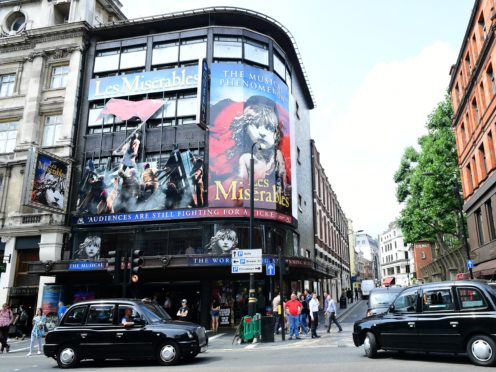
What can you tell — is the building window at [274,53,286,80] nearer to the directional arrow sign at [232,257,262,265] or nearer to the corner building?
the corner building

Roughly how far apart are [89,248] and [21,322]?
5131 mm

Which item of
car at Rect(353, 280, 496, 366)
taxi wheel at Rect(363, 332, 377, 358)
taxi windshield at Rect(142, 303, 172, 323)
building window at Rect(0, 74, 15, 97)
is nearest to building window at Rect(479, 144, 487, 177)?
car at Rect(353, 280, 496, 366)

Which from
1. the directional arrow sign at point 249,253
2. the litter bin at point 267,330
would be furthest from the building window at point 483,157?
the litter bin at point 267,330

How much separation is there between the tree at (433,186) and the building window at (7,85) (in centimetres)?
3053

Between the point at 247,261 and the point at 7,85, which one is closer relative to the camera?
the point at 247,261

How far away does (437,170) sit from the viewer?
33.5 meters

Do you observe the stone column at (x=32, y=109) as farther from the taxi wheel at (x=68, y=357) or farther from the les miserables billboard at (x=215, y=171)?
the taxi wheel at (x=68, y=357)

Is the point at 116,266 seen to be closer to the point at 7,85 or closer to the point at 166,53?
the point at 166,53

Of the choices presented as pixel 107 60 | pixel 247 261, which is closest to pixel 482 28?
pixel 247 261

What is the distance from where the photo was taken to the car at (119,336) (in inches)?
416

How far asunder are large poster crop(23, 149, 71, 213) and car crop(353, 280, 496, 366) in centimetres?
1925

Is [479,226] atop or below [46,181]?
below

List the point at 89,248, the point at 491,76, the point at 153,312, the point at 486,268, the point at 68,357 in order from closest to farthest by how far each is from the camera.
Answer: the point at 68,357
the point at 153,312
the point at 491,76
the point at 486,268
the point at 89,248

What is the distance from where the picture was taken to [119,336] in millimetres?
10742
